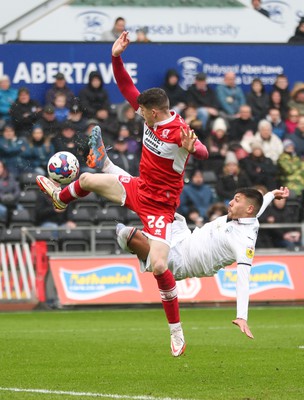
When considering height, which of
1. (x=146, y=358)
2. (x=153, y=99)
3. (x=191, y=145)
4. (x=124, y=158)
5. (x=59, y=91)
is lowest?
(x=146, y=358)

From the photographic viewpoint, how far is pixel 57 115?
2098 cm

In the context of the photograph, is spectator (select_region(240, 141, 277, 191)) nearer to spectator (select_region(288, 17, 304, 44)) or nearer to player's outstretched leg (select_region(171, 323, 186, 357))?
spectator (select_region(288, 17, 304, 44))

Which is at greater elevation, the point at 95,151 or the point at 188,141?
the point at 188,141

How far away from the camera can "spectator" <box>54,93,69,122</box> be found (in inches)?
822

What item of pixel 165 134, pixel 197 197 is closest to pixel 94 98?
pixel 197 197

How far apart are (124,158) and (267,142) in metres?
3.28

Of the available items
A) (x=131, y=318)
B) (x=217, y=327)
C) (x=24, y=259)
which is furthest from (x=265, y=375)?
(x=24, y=259)

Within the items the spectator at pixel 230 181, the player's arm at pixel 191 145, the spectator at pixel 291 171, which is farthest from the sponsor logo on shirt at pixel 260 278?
Answer: the player's arm at pixel 191 145

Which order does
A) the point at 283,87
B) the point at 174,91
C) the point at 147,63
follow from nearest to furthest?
the point at 174,91 < the point at 147,63 < the point at 283,87

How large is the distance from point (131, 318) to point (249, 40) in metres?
8.87

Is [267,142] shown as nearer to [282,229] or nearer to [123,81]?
[282,229]

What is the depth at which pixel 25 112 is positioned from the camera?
823 inches

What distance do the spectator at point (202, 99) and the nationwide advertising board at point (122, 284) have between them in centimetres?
386

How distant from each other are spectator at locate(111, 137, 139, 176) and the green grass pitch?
3.39 meters
